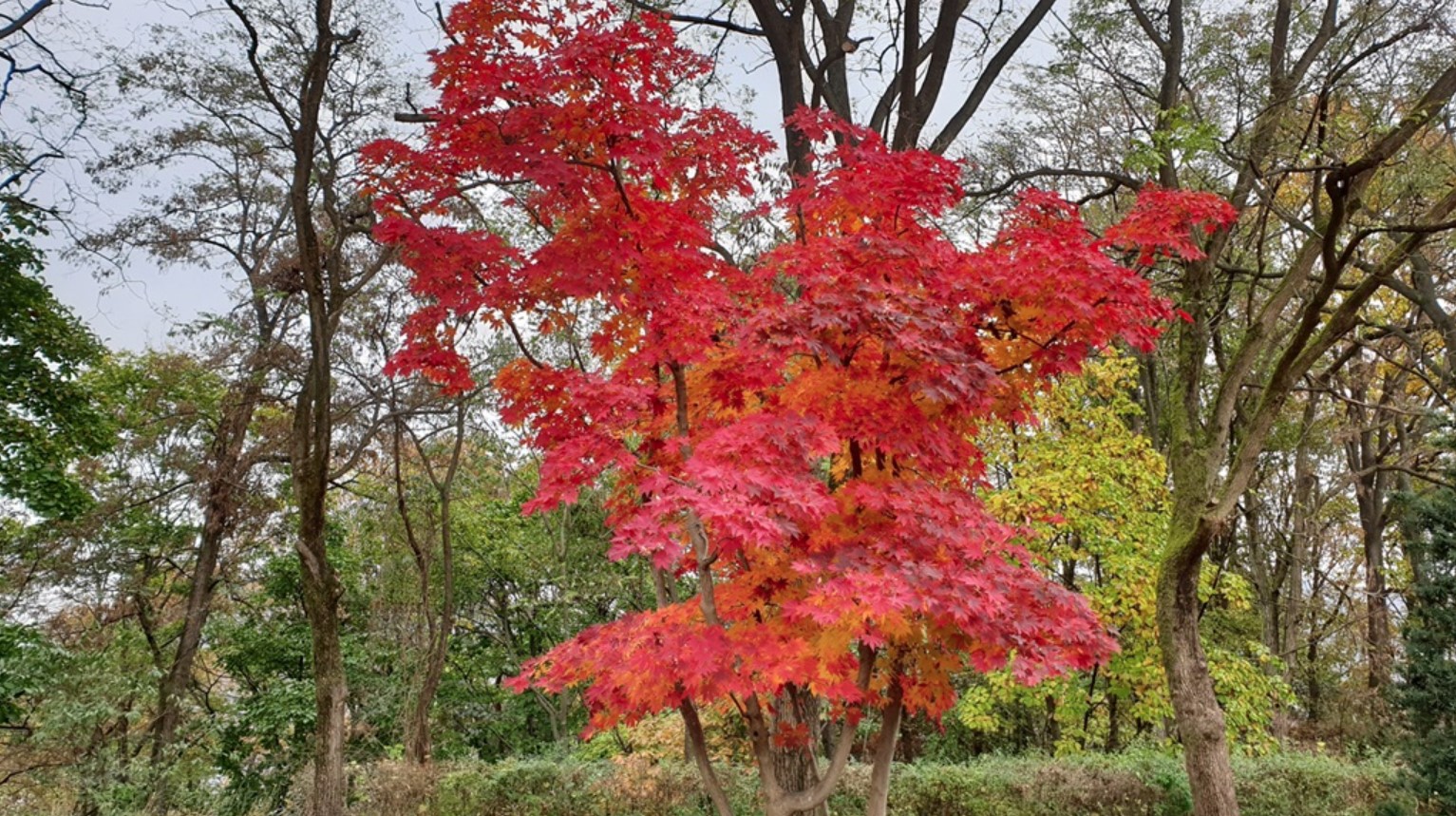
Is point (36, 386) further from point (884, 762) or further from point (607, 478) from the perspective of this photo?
point (884, 762)

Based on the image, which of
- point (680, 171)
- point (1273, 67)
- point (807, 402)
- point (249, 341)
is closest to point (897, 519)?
point (807, 402)

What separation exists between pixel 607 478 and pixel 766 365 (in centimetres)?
808

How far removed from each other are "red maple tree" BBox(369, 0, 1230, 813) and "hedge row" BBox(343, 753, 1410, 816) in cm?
320

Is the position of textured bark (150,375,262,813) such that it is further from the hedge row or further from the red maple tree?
the red maple tree

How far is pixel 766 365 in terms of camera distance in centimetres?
329

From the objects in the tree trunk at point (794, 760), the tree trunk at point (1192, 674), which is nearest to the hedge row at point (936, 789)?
the tree trunk at point (1192, 674)

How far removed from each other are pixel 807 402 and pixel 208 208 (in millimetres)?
10687

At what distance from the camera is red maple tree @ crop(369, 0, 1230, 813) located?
3014 mm

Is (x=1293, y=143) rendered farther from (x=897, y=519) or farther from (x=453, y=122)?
(x=453, y=122)

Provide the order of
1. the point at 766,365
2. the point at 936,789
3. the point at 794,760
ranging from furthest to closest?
the point at 936,789
the point at 794,760
the point at 766,365

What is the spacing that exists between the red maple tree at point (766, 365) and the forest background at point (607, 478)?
0.38m

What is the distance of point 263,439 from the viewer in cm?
1059

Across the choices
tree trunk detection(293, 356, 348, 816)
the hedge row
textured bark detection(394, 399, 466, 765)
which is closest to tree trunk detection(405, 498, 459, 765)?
textured bark detection(394, 399, 466, 765)

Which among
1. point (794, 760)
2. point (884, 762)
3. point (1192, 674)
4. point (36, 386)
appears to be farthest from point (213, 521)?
point (1192, 674)
